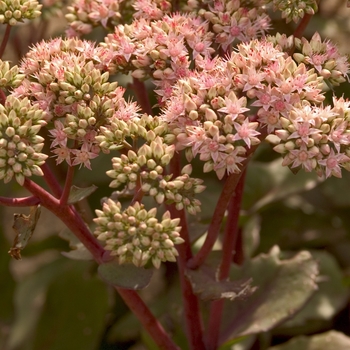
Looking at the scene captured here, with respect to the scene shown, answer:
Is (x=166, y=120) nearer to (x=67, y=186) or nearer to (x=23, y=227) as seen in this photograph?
(x=67, y=186)

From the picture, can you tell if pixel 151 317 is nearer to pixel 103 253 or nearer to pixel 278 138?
pixel 103 253

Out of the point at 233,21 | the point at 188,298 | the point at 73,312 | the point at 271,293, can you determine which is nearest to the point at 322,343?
the point at 271,293

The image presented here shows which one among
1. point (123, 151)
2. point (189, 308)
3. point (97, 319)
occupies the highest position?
point (123, 151)

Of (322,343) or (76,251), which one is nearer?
(76,251)

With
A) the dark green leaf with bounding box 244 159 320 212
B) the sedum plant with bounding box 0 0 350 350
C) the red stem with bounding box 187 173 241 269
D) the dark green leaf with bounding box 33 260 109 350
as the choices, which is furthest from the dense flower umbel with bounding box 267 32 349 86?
the dark green leaf with bounding box 33 260 109 350

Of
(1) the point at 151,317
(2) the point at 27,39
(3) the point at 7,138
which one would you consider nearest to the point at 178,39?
(3) the point at 7,138
